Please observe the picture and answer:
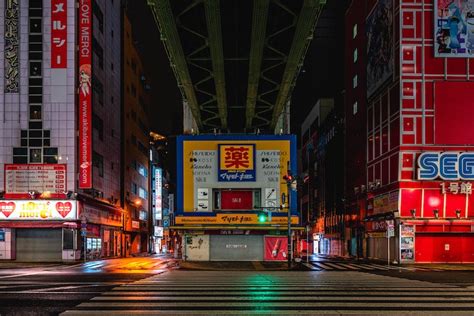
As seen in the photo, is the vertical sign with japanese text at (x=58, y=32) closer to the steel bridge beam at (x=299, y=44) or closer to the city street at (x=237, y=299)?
the steel bridge beam at (x=299, y=44)

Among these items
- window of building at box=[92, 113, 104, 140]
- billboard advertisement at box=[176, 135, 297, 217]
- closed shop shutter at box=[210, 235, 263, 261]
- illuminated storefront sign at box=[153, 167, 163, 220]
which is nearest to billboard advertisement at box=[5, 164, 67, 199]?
window of building at box=[92, 113, 104, 140]

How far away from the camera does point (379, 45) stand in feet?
203

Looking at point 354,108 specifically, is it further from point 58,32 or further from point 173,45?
point 173,45

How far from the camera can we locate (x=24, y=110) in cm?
5812

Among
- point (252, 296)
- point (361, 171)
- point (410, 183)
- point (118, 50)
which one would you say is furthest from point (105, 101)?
point (252, 296)

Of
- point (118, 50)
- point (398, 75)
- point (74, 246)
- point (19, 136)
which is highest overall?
point (118, 50)

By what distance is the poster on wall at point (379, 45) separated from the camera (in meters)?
58.0

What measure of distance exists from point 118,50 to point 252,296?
69.6 meters

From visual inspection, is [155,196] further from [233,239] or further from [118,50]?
[233,239]

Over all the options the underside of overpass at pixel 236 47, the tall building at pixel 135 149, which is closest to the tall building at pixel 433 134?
the underside of overpass at pixel 236 47

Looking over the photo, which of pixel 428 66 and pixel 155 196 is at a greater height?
pixel 428 66

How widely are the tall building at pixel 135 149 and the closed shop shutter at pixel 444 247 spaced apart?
45173mm

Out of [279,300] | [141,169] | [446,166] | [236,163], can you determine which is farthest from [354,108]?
→ [279,300]

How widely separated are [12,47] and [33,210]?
15150 mm
